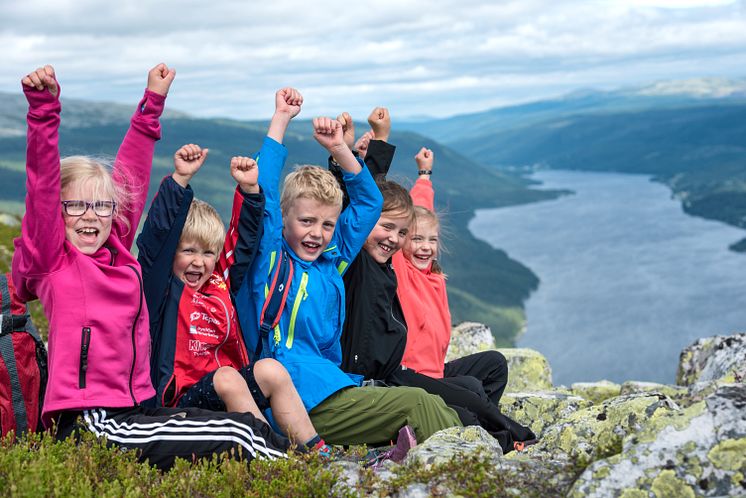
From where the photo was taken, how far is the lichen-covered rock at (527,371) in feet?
41.3

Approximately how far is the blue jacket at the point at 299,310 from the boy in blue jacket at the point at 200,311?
0.14 metres

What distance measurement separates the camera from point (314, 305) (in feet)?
21.8

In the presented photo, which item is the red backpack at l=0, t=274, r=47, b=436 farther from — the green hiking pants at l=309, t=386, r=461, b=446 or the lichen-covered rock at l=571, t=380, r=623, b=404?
the lichen-covered rock at l=571, t=380, r=623, b=404

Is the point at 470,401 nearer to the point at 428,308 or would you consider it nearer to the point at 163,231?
the point at 428,308

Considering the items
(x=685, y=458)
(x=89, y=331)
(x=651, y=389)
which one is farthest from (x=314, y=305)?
(x=651, y=389)

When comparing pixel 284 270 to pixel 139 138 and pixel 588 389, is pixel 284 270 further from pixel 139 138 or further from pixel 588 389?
pixel 588 389

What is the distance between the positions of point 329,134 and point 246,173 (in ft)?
3.34

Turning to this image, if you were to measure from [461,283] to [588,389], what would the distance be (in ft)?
595

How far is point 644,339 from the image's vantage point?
143500 millimetres

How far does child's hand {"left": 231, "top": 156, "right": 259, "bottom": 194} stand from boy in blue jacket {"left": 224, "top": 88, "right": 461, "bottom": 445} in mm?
219

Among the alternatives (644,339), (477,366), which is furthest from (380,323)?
(644,339)

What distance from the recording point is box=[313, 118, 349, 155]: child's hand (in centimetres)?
688

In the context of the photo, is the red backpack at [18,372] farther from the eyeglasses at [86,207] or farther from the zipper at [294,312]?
the zipper at [294,312]

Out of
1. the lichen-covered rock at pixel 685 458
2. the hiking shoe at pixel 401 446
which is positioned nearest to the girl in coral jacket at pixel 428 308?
the hiking shoe at pixel 401 446
